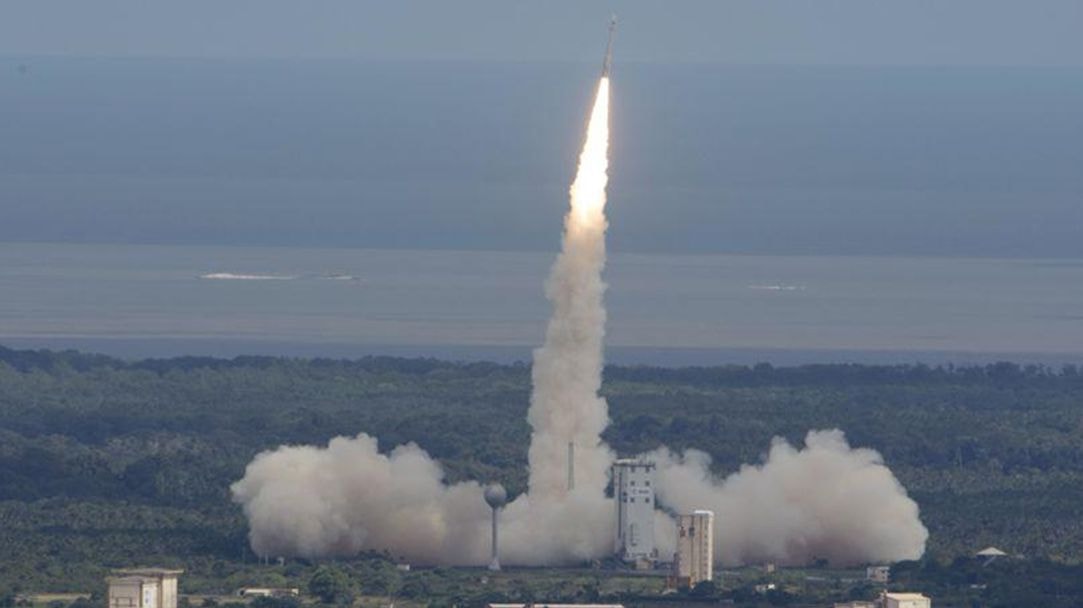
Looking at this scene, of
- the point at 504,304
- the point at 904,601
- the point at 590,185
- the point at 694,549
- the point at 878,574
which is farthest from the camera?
the point at 504,304

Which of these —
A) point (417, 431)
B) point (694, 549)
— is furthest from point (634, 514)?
point (417, 431)

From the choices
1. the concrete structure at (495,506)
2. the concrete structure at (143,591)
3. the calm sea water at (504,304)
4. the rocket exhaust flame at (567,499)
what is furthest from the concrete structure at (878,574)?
the calm sea water at (504,304)

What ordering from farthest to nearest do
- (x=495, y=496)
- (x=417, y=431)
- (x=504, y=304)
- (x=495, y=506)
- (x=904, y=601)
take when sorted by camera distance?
(x=504, y=304) → (x=417, y=431) → (x=495, y=506) → (x=495, y=496) → (x=904, y=601)

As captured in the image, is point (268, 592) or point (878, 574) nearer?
point (268, 592)

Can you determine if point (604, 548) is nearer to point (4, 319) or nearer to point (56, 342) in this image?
point (56, 342)

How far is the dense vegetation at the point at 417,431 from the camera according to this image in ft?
293

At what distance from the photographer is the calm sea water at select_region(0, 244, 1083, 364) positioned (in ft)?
475

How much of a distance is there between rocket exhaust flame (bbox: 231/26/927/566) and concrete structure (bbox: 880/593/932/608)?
10931 millimetres

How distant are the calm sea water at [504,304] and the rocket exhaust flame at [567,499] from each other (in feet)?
169

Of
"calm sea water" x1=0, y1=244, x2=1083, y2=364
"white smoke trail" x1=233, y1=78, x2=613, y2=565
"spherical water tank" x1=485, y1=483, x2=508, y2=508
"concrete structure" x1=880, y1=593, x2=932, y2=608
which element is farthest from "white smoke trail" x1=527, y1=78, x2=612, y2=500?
"calm sea water" x1=0, y1=244, x2=1083, y2=364

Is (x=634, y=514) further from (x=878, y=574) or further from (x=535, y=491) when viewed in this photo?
(x=878, y=574)

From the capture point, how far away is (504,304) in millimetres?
157250

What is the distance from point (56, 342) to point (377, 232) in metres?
52.5

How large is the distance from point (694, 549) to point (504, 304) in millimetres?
76333
